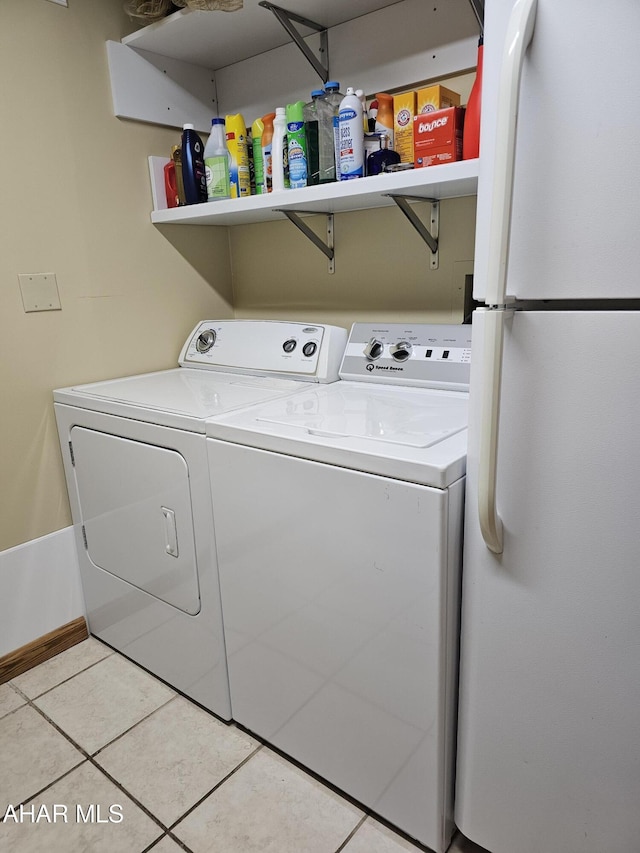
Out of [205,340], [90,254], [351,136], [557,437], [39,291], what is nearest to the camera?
[557,437]

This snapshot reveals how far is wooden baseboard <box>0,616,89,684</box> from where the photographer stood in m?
1.98

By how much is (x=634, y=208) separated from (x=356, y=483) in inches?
26.8

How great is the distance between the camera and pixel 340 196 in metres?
1.67

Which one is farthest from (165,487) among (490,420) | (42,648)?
(490,420)

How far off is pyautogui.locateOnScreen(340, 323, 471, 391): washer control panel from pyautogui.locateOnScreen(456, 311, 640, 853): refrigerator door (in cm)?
61

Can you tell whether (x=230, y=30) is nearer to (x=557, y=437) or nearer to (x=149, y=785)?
(x=557, y=437)

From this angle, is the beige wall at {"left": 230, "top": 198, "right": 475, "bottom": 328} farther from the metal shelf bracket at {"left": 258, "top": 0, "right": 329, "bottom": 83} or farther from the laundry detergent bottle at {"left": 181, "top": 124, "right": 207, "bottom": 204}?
the metal shelf bracket at {"left": 258, "top": 0, "right": 329, "bottom": 83}

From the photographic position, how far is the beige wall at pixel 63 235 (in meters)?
1.82

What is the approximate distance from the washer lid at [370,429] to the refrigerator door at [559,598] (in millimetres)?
111

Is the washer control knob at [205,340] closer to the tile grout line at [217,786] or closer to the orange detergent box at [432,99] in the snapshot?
the orange detergent box at [432,99]

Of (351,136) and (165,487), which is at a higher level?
(351,136)

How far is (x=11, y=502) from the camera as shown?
1.95m

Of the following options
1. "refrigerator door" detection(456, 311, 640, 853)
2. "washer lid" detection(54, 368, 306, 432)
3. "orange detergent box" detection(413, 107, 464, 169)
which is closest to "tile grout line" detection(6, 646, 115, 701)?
"washer lid" detection(54, 368, 306, 432)

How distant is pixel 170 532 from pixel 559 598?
108 cm
